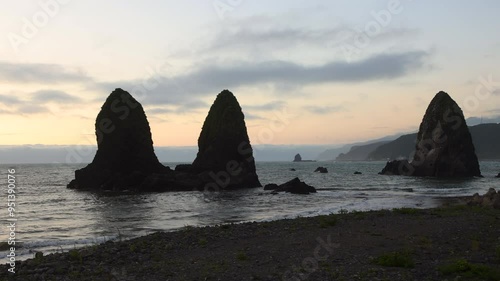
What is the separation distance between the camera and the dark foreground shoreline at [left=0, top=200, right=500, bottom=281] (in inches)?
542

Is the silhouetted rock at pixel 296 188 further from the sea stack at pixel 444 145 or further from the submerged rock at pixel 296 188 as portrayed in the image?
the sea stack at pixel 444 145

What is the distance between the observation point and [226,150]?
82562 mm

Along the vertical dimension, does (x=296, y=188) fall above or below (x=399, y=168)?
above

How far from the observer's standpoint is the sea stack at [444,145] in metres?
112

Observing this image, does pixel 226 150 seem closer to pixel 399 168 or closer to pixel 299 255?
pixel 299 255

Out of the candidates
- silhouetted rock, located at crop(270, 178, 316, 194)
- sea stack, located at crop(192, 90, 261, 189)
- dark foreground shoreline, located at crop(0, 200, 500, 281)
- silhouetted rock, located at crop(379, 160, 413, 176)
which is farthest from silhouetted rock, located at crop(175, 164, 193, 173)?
silhouetted rock, located at crop(379, 160, 413, 176)

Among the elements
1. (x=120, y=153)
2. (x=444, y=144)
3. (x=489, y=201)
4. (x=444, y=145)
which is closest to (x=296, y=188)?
(x=489, y=201)

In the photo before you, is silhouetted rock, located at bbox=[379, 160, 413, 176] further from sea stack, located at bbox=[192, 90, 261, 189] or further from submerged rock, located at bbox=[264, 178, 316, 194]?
submerged rock, located at bbox=[264, 178, 316, 194]

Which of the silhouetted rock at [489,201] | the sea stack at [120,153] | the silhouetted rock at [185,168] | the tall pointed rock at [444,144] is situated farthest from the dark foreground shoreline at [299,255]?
the tall pointed rock at [444,144]

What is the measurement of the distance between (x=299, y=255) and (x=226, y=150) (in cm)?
6628

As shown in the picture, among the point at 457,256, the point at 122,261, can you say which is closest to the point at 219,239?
the point at 122,261

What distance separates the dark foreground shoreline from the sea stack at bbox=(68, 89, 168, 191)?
185 ft

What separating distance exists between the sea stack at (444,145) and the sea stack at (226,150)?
58.6 metres

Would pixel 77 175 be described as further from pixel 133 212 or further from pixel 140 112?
pixel 133 212
